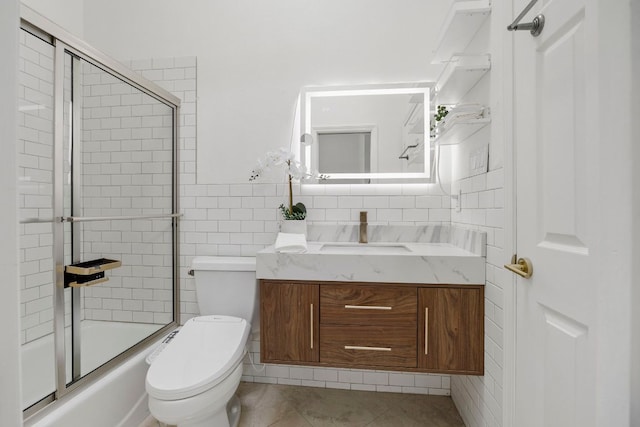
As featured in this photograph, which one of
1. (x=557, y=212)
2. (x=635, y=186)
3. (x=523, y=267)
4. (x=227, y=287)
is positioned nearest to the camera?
(x=635, y=186)

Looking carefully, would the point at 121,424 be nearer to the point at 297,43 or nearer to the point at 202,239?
the point at 202,239

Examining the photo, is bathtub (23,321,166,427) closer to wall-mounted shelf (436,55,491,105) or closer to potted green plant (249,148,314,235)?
potted green plant (249,148,314,235)

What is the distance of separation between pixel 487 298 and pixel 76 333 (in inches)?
74.3

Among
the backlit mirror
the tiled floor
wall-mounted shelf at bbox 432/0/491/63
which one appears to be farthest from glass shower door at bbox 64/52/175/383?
wall-mounted shelf at bbox 432/0/491/63

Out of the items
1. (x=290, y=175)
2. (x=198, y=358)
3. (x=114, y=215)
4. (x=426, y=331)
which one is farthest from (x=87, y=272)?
(x=426, y=331)

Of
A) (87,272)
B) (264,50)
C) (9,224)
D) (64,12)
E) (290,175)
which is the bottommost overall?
(87,272)

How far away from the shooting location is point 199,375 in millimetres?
1272

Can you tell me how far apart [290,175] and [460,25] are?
1.14m

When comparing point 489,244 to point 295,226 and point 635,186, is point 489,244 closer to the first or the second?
point 635,186

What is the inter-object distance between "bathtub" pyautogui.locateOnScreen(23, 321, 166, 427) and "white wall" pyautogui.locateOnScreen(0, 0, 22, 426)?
1.21m

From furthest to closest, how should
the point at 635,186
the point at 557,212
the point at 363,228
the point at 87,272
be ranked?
1. the point at 363,228
2. the point at 87,272
3. the point at 557,212
4. the point at 635,186

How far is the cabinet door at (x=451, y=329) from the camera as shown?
4.58 ft

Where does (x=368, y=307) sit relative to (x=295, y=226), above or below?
below

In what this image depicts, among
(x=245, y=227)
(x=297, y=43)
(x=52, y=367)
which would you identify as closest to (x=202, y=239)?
(x=245, y=227)
